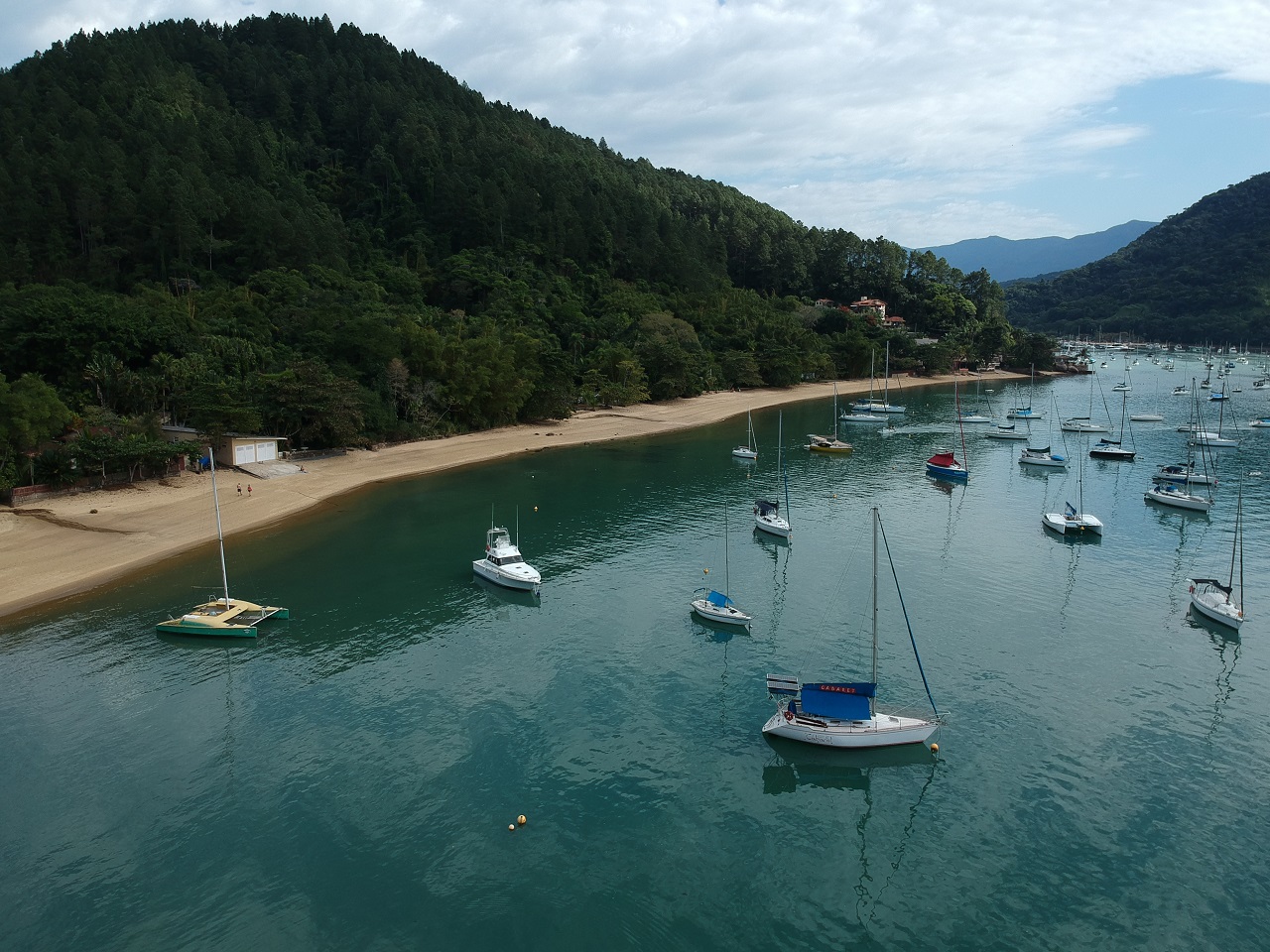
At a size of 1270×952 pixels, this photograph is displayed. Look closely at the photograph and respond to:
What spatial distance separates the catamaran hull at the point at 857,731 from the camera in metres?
28.5

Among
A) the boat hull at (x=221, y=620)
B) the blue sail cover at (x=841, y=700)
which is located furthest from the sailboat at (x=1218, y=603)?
the boat hull at (x=221, y=620)

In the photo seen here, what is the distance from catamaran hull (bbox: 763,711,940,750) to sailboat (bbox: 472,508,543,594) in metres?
18.7

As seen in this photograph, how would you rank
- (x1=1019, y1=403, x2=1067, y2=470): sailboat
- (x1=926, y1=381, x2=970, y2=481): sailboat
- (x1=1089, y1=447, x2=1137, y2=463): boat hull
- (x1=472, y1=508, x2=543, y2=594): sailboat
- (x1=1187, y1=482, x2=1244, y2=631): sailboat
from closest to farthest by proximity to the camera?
1. (x1=1187, y1=482, x2=1244, y2=631): sailboat
2. (x1=472, y1=508, x2=543, y2=594): sailboat
3. (x1=926, y1=381, x2=970, y2=481): sailboat
4. (x1=1019, y1=403, x2=1067, y2=470): sailboat
5. (x1=1089, y1=447, x2=1137, y2=463): boat hull

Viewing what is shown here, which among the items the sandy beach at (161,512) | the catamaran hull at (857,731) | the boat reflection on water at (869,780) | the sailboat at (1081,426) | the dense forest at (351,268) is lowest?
the boat reflection on water at (869,780)

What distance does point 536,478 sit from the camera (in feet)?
234

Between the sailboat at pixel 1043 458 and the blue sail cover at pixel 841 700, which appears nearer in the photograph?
the blue sail cover at pixel 841 700

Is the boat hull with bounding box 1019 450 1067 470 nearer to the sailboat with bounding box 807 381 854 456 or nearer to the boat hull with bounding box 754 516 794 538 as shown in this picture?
the sailboat with bounding box 807 381 854 456

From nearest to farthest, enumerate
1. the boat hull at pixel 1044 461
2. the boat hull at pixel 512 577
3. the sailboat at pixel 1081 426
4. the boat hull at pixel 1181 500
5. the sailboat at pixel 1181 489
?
the boat hull at pixel 512 577 < the boat hull at pixel 1181 500 < the sailboat at pixel 1181 489 < the boat hull at pixel 1044 461 < the sailboat at pixel 1081 426

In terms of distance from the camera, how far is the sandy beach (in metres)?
44.9

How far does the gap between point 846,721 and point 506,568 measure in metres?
21.8

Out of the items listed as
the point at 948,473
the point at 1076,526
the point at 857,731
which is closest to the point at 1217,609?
the point at 1076,526

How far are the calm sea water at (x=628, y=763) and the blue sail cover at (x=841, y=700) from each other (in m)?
1.57

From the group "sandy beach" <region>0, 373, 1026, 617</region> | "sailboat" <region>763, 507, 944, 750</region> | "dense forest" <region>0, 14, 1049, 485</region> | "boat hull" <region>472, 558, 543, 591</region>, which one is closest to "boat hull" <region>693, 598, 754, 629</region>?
"boat hull" <region>472, 558, 543, 591</region>

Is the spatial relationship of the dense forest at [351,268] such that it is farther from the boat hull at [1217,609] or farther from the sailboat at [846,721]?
the boat hull at [1217,609]
